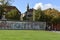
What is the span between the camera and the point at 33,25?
204 feet

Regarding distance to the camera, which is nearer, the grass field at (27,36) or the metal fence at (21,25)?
the grass field at (27,36)

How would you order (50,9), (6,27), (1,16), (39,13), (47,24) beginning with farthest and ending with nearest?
(50,9)
(1,16)
(39,13)
(47,24)
(6,27)

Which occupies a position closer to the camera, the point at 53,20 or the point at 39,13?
the point at 53,20

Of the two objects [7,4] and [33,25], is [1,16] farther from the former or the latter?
[33,25]

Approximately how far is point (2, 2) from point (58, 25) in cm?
2377

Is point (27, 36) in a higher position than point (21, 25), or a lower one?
higher

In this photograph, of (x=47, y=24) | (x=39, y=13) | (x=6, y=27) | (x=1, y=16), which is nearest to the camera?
(x=6, y=27)

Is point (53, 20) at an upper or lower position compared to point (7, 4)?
lower

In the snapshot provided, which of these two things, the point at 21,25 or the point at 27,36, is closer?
the point at 27,36

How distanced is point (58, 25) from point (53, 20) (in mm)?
3635

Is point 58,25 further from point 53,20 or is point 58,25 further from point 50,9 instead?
point 50,9

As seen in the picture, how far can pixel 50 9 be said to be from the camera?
8938 centimetres

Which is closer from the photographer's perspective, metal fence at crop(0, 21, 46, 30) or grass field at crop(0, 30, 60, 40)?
grass field at crop(0, 30, 60, 40)

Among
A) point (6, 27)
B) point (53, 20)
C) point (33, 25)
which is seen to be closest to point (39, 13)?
point (53, 20)
